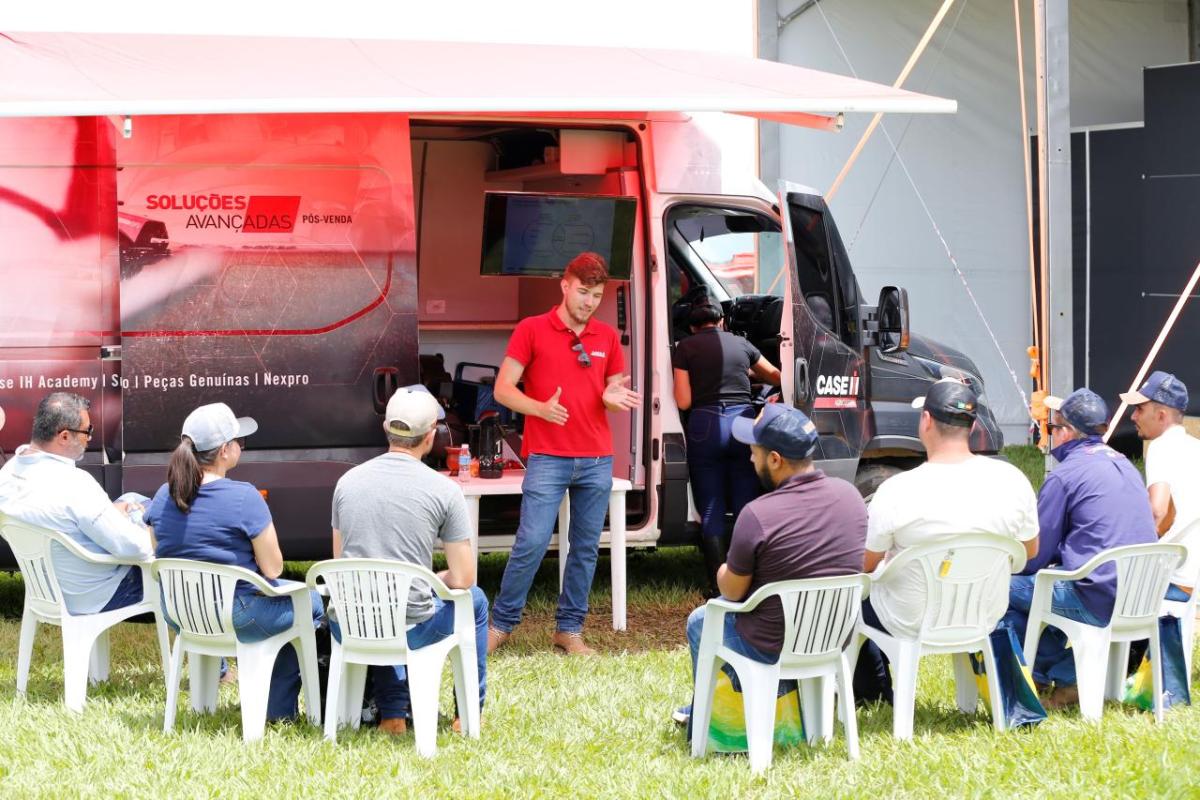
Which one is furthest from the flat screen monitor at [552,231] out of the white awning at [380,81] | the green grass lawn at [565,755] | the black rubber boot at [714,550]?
the green grass lawn at [565,755]

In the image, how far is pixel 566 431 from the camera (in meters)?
5.89

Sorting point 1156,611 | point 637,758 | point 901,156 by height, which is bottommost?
point 637,758

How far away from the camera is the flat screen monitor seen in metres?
6.69

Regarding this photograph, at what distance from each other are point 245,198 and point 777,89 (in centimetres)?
231

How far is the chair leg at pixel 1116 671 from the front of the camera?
4875 millimetres

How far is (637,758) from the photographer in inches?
171

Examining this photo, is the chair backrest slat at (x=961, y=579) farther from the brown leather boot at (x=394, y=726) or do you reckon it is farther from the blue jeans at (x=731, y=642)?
the brown leather boot at (x=394, y=726)

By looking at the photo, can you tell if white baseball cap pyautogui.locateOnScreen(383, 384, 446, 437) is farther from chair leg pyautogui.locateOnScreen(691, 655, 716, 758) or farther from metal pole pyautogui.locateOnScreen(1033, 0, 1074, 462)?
metal pole pyautogui.locateOnScreen(1033, 0, 1074, 462)

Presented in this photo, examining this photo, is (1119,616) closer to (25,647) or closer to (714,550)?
(714,550)

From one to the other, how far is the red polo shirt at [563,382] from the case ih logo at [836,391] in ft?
4.54

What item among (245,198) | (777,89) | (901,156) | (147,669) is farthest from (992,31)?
(147,669)

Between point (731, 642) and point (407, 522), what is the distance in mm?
1040

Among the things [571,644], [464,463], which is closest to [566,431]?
[464,463]

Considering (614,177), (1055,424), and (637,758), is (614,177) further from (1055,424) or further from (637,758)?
(637,758)
